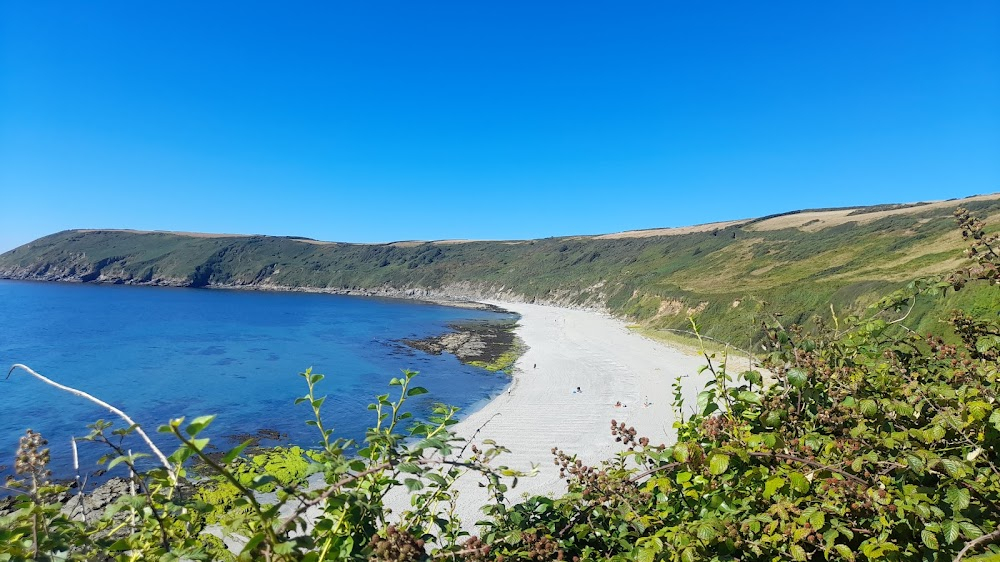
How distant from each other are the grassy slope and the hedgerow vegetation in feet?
1.98

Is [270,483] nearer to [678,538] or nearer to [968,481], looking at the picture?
[678,538]

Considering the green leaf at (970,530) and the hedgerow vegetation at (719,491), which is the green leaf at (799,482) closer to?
the hedgerow vegetation at (719,491)

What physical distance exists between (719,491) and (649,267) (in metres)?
108

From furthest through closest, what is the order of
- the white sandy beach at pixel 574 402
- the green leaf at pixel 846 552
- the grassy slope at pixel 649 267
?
the grassy slope at pixel 649 267
the white sandy beach at pixel 574 402
the green leaf at pixel 846 552

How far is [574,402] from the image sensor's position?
109 ft

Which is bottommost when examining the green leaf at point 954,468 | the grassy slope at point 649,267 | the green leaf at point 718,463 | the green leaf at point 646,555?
the green leaf at point 646,555

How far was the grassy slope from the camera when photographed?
43.4 meters

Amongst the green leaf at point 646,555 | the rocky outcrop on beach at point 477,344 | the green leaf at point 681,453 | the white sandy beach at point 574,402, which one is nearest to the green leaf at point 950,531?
the green leaf at point 681,453

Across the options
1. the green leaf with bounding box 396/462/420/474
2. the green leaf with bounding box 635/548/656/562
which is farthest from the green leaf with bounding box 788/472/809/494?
the green leaf with bounding box 396/462/420/474

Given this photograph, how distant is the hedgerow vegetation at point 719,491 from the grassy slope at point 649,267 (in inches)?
23.8

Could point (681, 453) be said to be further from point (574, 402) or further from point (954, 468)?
point (574, 402)

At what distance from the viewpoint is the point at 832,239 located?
7850cm

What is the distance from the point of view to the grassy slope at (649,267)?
143 feet

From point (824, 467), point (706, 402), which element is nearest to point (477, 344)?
point (706, 402)
